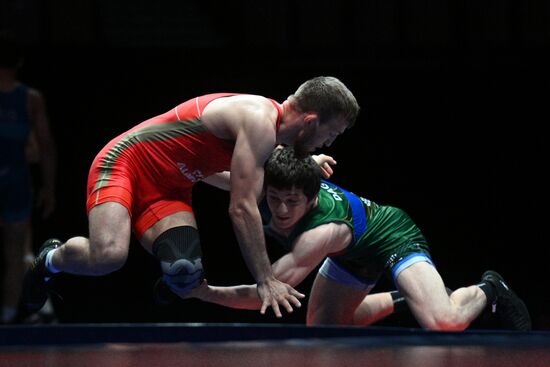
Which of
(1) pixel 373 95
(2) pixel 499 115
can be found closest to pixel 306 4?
(1) pixel 373 95

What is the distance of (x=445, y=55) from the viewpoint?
5.29 metres

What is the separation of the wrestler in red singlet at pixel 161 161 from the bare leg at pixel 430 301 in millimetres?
682

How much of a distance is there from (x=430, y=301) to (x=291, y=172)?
0.59 meters

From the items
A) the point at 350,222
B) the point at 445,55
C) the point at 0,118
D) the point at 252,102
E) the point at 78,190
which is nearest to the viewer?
the point at 252,102

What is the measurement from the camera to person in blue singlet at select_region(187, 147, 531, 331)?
3.04 meters

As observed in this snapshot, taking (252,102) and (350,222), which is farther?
(350,222)

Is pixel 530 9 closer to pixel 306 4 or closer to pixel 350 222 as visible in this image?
pixel 306 4

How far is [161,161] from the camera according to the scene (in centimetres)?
302

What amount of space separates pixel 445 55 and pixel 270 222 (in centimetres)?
235

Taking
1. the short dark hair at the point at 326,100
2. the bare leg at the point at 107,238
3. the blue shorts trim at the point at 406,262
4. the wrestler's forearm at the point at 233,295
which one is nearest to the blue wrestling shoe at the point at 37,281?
the bare leg at the point at 107,238

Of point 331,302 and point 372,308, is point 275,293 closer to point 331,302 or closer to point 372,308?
point 331,302

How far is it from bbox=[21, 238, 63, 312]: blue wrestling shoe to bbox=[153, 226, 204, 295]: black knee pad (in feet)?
1.40

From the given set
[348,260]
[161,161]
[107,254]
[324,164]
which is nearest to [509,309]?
[348,260]

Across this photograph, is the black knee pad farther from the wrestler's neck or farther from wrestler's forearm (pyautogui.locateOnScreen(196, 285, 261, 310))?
the wrestler's neck
